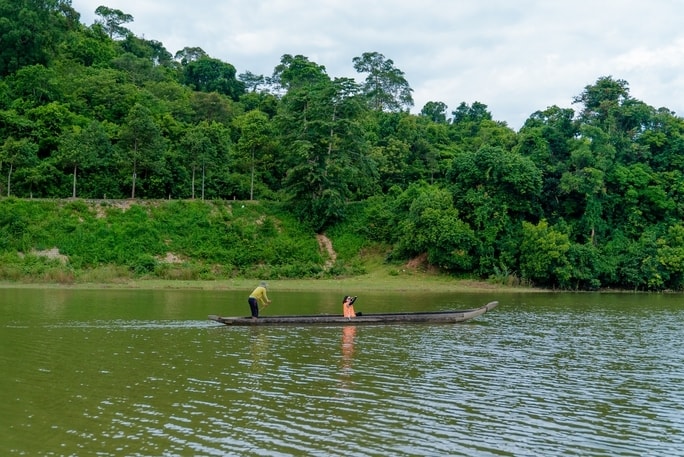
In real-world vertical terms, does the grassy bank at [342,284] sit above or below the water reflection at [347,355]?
above

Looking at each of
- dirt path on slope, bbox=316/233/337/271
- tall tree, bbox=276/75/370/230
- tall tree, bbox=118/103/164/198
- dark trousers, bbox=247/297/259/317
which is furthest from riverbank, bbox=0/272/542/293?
dark trousers, bbox=247/297/259/317

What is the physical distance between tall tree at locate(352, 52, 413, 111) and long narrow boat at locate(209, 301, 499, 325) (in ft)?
239

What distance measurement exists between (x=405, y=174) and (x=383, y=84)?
3474cm

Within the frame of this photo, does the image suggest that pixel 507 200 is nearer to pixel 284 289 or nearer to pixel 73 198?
pixel 284 289

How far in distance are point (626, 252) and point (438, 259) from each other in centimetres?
1613

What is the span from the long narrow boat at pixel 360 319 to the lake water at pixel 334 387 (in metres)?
0.41

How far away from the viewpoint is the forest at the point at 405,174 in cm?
5403

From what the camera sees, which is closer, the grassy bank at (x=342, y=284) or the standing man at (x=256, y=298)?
the standing man at (x=256, y=298)

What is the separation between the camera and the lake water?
12.5m

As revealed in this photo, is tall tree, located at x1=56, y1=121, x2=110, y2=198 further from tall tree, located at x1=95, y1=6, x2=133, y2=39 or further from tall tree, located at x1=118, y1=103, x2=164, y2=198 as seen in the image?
tall tree, located at x1=95, y1=6, x2=133, y2=39

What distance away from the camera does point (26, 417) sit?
13.7 metres

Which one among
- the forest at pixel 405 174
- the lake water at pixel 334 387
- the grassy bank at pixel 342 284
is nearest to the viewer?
the lake water at pixel 334 387

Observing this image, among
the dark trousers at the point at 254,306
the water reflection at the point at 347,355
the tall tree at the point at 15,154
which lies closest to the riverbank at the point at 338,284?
the tall tree at the point at 15,154

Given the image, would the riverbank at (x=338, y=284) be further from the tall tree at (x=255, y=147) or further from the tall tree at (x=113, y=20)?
the tall tree at (x=113, y=20)
